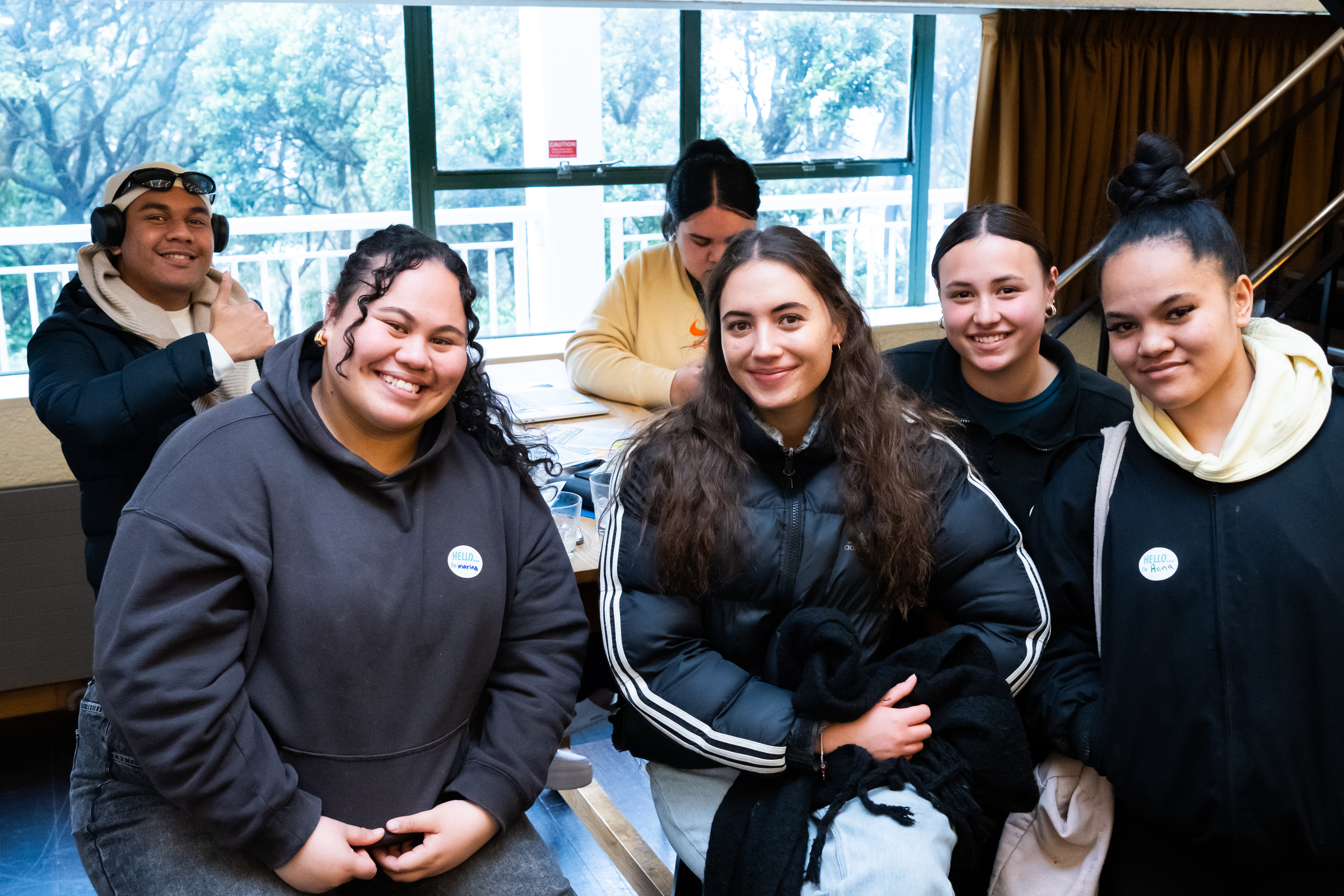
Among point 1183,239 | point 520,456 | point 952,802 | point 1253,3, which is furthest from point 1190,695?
point 1253,3

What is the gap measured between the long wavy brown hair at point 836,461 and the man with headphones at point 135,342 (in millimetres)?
836

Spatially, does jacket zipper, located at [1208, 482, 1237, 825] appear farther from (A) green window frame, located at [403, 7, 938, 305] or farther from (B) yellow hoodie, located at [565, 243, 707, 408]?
(A) green window frame, located at [403, 7, 938, 305]

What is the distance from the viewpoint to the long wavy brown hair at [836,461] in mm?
1611

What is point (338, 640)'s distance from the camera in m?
1.44

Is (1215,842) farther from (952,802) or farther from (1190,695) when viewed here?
(952,802)

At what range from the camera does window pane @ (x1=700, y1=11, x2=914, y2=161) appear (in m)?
4.52

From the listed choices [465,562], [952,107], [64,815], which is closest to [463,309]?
[465,562]

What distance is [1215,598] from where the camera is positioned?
1.47 m

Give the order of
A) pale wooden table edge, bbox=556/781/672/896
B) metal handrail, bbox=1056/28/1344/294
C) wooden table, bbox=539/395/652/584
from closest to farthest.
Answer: wooden table, bbox=539/395/652/584 < pale wooden table edge, bbox=556/781/672/896 < metal handrail, bbox=1056/28/1344/294

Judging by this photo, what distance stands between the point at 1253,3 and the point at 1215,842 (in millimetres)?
3977

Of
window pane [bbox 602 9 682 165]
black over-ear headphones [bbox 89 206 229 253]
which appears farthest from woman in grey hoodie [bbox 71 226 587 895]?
window pane [bbox 602 9 682 165]

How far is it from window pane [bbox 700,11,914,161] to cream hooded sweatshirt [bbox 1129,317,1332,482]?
3295 millimetres

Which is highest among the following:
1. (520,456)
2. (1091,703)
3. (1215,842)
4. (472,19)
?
(472,19)

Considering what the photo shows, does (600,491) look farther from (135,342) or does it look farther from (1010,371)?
(135,342)
